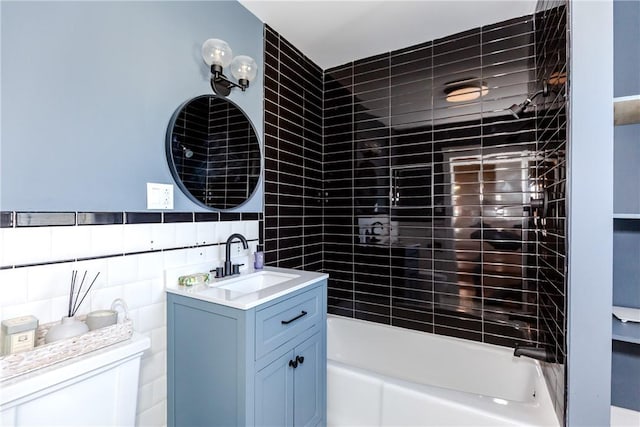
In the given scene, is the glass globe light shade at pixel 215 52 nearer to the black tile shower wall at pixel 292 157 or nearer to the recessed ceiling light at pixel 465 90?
the black tile shower wall at pixel 292 157

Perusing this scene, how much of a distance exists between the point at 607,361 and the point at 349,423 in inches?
50.8

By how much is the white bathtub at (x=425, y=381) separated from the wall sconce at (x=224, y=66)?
1735 millimetres

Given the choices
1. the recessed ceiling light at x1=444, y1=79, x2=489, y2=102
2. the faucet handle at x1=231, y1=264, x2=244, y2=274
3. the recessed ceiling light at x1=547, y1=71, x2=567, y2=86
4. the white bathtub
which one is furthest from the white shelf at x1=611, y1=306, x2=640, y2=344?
the faucet handle at x1=231, y1=264, x2=244, y2=274

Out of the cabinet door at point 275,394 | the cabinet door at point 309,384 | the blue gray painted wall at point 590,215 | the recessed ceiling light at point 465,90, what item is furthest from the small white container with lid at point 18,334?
the recessed ceiling light at point 465,90

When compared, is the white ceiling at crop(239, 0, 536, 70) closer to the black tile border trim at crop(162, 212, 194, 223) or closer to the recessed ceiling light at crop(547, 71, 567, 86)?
the recessed ceiling light at crop(547, 71, 567, 86)

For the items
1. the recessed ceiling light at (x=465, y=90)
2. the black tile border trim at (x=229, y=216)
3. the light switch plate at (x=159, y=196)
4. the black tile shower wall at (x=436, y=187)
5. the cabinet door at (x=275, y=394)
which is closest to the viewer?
the cabinet door at (x=275, y=394)

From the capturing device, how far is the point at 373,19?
2064 mm

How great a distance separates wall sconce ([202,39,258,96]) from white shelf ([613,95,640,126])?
1.66m

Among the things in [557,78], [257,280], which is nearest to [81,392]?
[257,280]

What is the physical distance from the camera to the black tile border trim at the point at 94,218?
0.99 m

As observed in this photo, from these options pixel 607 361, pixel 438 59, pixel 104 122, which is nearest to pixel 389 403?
pixel 607 361

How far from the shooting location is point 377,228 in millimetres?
2502

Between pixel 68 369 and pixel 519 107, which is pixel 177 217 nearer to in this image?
pixel 68 369

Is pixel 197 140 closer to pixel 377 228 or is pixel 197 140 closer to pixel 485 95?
pixel 377 228
